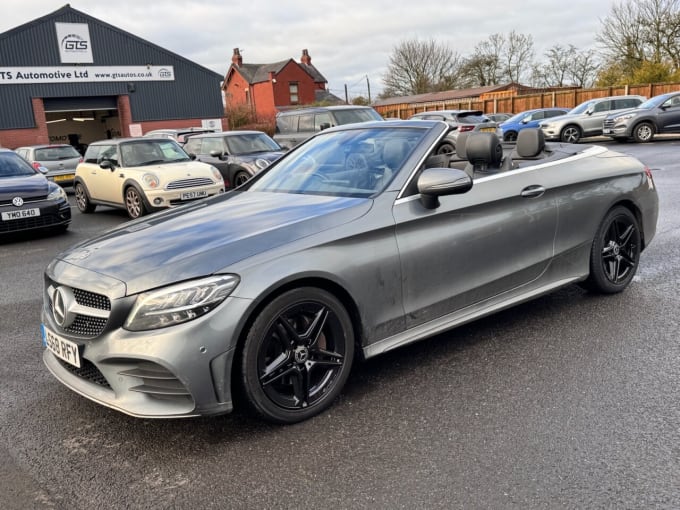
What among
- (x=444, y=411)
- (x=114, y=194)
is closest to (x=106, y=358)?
(x=444, y=411)

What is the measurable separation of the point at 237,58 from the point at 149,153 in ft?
189

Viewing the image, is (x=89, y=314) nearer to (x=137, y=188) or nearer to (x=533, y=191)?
(x=533, y=191)

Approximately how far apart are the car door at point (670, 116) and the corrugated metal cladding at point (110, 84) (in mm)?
22842

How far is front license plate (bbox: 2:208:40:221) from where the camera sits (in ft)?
29.9

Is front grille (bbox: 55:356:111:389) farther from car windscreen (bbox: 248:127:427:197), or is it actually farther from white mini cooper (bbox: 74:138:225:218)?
white mini cooper (bbox: 74:138:225:218)

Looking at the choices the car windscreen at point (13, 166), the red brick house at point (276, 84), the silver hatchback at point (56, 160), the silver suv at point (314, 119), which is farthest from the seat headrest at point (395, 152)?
the red brick house at point (276, 84)

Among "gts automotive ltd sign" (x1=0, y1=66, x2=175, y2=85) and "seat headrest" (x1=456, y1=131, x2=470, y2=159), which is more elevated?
"gts automotive ltd sign" (x1=0, y1=66, x2=175, y2=85)

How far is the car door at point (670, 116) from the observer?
2030 cm

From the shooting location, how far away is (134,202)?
11164 mm

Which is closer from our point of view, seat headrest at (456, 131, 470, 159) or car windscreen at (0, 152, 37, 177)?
seat headrest at (456, 131, 470, 159)

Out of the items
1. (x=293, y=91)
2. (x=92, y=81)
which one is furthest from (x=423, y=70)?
(x=92, y=81)

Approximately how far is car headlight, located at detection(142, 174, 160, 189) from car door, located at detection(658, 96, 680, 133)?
17.6 metres

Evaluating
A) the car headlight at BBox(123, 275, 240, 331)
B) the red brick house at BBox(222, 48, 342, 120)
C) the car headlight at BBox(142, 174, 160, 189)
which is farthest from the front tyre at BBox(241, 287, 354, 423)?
the red brick house at BBox(222, 48, 342, 120)

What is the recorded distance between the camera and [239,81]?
6412 centimetres
